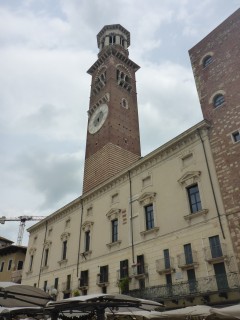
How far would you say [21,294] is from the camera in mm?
8750

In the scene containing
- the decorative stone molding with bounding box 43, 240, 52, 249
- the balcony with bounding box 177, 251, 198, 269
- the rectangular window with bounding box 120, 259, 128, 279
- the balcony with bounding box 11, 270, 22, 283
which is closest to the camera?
the balcony with bounding box 177, 251, 198, 269

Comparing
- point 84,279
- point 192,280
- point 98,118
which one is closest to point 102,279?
point 84,279

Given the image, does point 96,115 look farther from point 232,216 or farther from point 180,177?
point 232,216

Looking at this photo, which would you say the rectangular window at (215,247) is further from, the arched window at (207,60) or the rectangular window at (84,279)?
the arched window at (207,60)

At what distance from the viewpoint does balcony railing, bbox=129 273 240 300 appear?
581 inches

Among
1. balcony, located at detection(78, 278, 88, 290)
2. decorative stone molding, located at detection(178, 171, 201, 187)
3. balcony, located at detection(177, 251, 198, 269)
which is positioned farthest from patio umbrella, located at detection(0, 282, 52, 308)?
balcony, located at detection(78, 278, 88, 290)

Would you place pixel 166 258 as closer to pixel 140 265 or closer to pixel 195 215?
pixel 140 265

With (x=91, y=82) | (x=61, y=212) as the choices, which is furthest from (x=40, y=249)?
(x=91, y=82)

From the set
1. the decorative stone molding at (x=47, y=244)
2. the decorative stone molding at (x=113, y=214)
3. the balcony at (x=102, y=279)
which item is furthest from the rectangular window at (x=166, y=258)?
the decorative stone molding at (x=47, y=244)

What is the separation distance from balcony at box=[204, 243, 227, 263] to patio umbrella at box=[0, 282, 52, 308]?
9740 millimetres

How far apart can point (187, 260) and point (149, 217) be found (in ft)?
15.8

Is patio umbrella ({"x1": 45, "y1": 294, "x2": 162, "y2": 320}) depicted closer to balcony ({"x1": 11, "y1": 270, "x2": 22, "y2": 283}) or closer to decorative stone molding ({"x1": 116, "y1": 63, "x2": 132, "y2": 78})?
balcony ({"x1": 11, "y1": 270, "x2": 22, "y2": 283})

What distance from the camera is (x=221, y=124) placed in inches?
787

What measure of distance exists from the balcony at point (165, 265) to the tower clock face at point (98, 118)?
23968 mm
